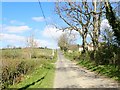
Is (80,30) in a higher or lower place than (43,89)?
higher

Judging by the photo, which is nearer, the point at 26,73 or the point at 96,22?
the point at 26,73

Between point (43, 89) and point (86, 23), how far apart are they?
1089 inches

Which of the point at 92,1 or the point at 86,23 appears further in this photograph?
the point at 86,23

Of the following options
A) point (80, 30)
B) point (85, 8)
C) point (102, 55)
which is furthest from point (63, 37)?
point (102, 55)

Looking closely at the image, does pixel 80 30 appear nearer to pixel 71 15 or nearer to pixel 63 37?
pixel 71 15

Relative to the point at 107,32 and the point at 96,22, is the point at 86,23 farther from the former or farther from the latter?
the point at 107,32

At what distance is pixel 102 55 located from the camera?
30266 mm

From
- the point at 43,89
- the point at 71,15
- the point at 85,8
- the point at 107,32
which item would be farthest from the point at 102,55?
the point at 43,89

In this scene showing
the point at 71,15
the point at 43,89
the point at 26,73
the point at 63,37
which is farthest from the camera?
the point at 63,37

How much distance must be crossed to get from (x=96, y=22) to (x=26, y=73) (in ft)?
47.9

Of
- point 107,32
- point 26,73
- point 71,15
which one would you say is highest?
point 71,15

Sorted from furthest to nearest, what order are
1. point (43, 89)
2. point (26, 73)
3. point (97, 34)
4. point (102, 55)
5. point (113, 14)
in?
point (97, 34), point (102, 55), point (26, 73), point (113, 14), point (43, 89)

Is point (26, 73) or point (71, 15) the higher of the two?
point (71, 15)

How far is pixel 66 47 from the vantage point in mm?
116312
